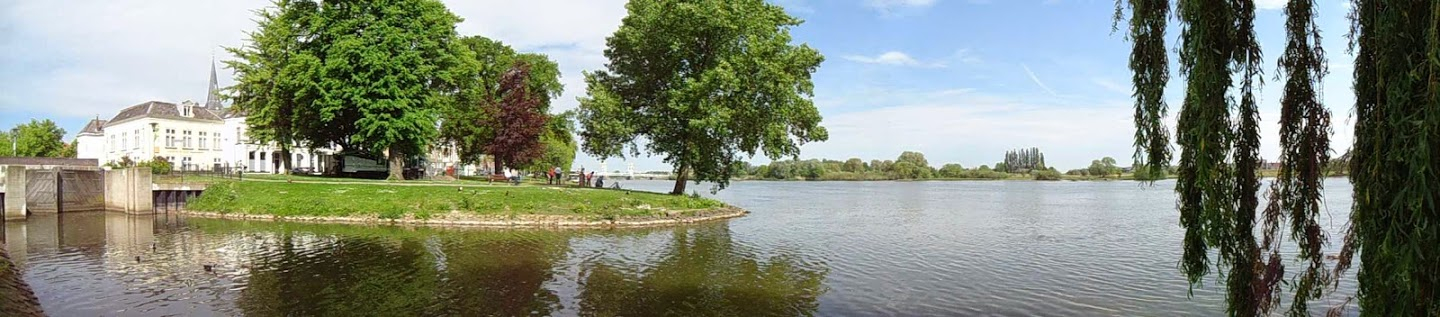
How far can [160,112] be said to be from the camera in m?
70.2

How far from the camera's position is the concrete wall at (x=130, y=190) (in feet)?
124

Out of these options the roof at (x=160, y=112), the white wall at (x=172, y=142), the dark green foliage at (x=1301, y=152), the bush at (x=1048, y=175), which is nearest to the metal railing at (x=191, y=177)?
the white wall at (x=172, y=142)

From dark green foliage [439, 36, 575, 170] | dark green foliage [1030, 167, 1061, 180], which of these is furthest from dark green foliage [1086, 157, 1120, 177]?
dark green foliage [439, 36, 575, 170]

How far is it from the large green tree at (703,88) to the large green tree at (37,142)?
277 ft

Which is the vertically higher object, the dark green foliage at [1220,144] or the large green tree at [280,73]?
the large green tree at [280,73]

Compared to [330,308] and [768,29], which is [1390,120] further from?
[768,29]

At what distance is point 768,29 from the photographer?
39.1 m

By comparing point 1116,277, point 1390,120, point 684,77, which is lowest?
point 1116,277

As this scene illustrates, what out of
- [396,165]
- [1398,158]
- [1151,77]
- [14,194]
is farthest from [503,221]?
[1398,158]

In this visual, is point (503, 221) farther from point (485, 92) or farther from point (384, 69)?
point (485, 92)

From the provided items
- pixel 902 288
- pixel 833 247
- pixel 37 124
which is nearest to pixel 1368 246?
pixel 902 288

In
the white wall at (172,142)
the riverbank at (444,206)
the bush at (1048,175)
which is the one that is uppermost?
the white wall at (172,142)

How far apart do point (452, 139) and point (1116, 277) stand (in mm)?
46669

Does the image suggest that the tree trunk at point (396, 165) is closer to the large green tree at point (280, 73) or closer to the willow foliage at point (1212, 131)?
the large green tree at point (280, 73)
